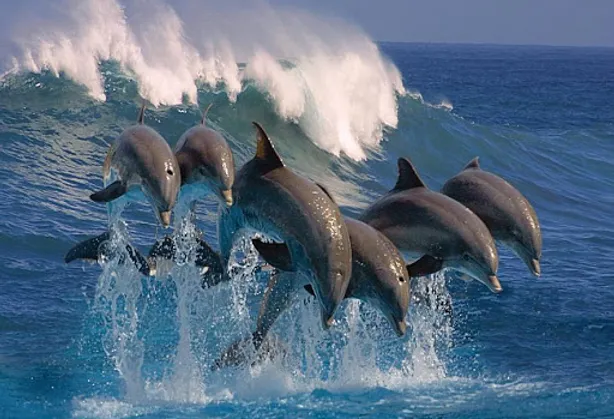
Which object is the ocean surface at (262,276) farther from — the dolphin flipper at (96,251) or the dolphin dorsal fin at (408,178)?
the dolphin dorsal fin at (408,178)

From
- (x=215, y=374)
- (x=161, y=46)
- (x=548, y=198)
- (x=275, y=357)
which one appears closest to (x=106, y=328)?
(x=215, y=374)

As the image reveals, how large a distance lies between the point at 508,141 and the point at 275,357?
24.8 meters

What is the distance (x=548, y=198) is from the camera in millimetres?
26547

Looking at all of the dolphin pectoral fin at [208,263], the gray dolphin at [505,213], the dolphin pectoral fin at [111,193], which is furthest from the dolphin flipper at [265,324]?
the gray dolphin at [505,213]

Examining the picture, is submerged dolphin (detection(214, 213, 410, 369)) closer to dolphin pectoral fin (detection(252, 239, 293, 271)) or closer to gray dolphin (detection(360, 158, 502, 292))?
dolphin pectoral fin (detection(252, 239, 293, 271))

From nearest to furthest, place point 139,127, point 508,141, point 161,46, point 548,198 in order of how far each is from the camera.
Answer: point 139,127 < point 548,198 < point 161,46 < point 508,141

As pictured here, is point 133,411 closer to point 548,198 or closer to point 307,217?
point 307,217

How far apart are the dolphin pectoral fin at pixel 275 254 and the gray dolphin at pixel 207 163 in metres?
0.72

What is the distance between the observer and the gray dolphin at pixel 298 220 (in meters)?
7.86

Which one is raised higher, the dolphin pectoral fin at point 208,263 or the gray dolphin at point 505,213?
the gray dolphin at point 505,213

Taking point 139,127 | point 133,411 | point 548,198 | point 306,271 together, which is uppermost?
point 548,198

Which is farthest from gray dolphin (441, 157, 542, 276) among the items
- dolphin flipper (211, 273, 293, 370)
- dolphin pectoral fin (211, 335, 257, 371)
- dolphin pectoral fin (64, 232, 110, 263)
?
dolphin pectoral fin (64, 232, 110, 263)

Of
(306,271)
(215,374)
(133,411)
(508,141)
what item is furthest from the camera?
(508,141)

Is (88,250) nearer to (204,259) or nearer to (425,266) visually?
(204,259)
